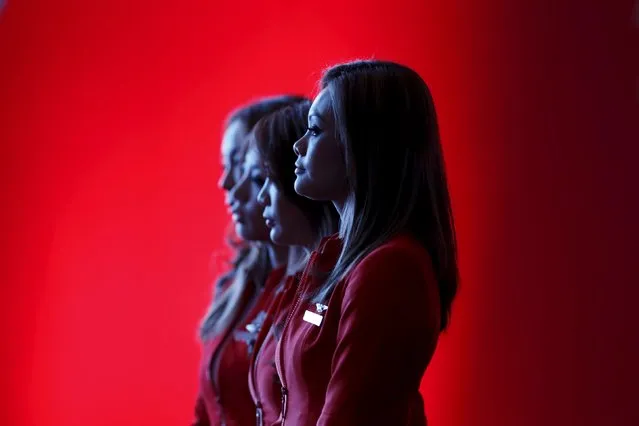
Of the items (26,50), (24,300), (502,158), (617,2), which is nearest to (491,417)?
(502,158)

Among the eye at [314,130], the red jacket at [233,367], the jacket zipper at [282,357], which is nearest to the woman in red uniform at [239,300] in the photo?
the red jacket at [233,367]

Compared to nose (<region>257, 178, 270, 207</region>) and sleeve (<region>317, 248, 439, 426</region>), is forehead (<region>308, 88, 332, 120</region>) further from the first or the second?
nose (<region>257, 178, 270, 207</region>)

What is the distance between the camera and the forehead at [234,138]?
256 cm

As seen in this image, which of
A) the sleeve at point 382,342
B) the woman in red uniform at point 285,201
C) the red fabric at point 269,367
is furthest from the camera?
the woman in red uniform at point 285,201

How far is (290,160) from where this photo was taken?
2.19 m

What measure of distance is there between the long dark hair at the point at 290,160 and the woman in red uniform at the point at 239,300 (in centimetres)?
20

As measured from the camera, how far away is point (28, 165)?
3242 millimetres

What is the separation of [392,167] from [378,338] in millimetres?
320

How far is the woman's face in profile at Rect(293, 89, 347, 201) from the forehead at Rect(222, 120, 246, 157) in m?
0.84

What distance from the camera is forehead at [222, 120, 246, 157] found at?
2559 millimetres

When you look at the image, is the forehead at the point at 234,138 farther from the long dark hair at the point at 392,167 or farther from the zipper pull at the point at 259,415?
the long dark hair at the point at 392,167

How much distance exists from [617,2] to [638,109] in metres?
0.25

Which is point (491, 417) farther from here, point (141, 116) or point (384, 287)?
point (141, 116)

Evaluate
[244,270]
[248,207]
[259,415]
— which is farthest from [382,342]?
[244,270]
